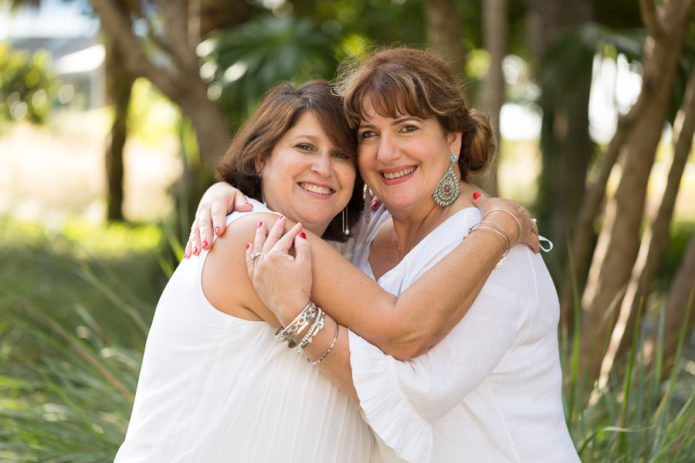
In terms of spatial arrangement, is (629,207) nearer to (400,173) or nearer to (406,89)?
(400,173)

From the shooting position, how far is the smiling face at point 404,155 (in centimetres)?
253

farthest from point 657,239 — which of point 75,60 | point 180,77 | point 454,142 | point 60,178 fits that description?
point 75,60

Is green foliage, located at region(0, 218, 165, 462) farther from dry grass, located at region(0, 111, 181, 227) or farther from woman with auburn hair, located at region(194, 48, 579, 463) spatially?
dry grass, located at region(0, 111, 181, 227)

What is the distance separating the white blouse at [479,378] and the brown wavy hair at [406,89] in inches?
13.2

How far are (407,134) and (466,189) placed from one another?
0.29m

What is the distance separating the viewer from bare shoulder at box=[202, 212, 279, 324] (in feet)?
7.38

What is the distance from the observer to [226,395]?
2297 millimetres

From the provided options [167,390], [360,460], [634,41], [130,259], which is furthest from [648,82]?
[130,259]

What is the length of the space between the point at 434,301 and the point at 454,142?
697mm

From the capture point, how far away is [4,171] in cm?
1432

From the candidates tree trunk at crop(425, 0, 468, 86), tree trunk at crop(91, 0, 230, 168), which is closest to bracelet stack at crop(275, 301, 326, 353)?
tree trunk at crop(91, 0, 230, 168)

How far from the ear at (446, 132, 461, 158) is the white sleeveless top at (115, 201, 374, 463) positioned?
2.58 ft

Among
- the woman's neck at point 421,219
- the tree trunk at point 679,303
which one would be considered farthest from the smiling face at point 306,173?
the tree trunk at point 679,303

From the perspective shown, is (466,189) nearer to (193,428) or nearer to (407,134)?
(407,134)
